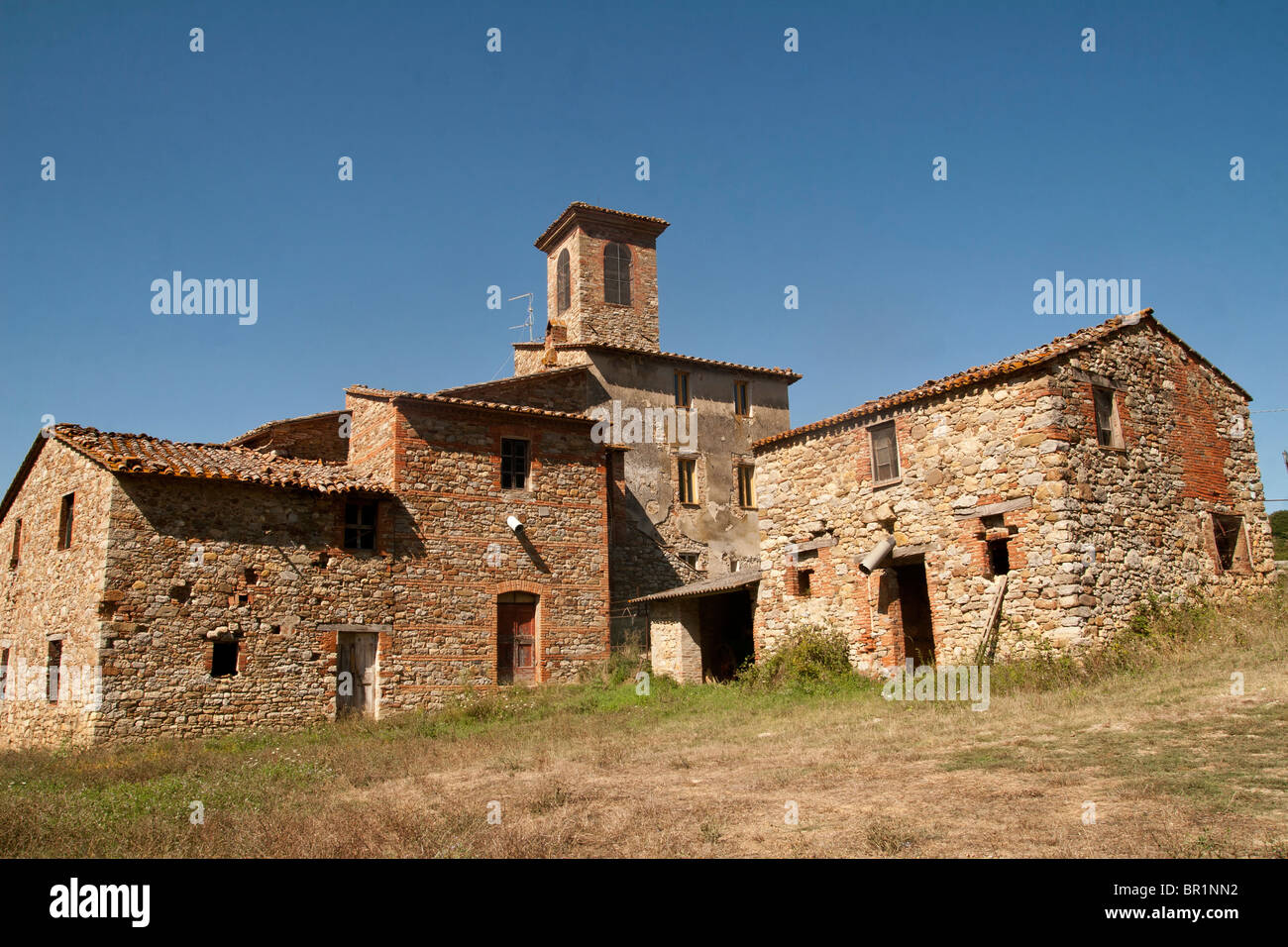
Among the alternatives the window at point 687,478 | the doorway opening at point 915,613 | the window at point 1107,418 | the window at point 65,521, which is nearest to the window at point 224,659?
the window at point 65,521

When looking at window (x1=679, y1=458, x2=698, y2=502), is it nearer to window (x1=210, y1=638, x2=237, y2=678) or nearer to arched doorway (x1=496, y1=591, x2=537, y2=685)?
arched doorway (x1=496, y1=591, x2=537, y2=685)

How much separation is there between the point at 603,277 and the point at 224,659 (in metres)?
17.4

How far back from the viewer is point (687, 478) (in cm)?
2641

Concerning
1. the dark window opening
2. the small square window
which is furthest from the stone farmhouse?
the small square window

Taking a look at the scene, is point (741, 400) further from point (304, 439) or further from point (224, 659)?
point (224, 659)

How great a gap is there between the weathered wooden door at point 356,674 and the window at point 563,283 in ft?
48.3

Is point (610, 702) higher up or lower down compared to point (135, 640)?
lower down

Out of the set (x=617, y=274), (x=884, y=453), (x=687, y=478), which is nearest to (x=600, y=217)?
(x=617, y=274)

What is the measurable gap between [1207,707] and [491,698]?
41.9ft

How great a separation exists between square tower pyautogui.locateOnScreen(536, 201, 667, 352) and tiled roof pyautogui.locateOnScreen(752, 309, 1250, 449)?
13.1m

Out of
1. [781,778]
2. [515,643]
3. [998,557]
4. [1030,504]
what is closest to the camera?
[781,778]
